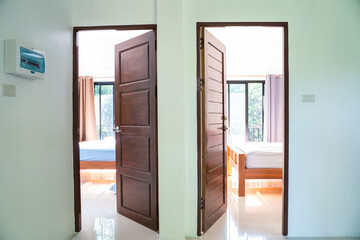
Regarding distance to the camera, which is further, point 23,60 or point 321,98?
point 321,98

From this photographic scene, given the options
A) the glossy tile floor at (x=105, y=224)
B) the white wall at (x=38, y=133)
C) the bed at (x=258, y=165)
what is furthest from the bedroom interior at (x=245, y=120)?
the white wall at (x=38, y=133)

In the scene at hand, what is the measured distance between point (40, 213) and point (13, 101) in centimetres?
91

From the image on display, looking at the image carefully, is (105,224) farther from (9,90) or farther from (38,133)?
(9,90)

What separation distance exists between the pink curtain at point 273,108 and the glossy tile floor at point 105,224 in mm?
4174

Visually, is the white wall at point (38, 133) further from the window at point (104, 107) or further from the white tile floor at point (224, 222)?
the window at point (104, 107)

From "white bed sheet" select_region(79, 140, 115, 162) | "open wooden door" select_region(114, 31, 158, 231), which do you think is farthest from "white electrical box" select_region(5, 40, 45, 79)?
"white bed sheet" select_region(79, 140, 115, 162)

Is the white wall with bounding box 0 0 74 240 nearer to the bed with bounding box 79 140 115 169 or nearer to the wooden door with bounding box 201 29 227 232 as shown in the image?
the wooden door with bounding box 201 29 227 232

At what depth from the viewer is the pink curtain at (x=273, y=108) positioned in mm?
5750

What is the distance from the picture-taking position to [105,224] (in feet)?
8.32

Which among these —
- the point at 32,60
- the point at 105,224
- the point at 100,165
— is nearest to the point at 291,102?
the point at 32,60

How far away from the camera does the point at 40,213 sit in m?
1.79

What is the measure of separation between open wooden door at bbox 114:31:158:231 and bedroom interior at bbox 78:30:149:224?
0.32m

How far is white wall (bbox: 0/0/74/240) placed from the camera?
1492 millimetres

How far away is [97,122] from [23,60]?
4713 millimetres
